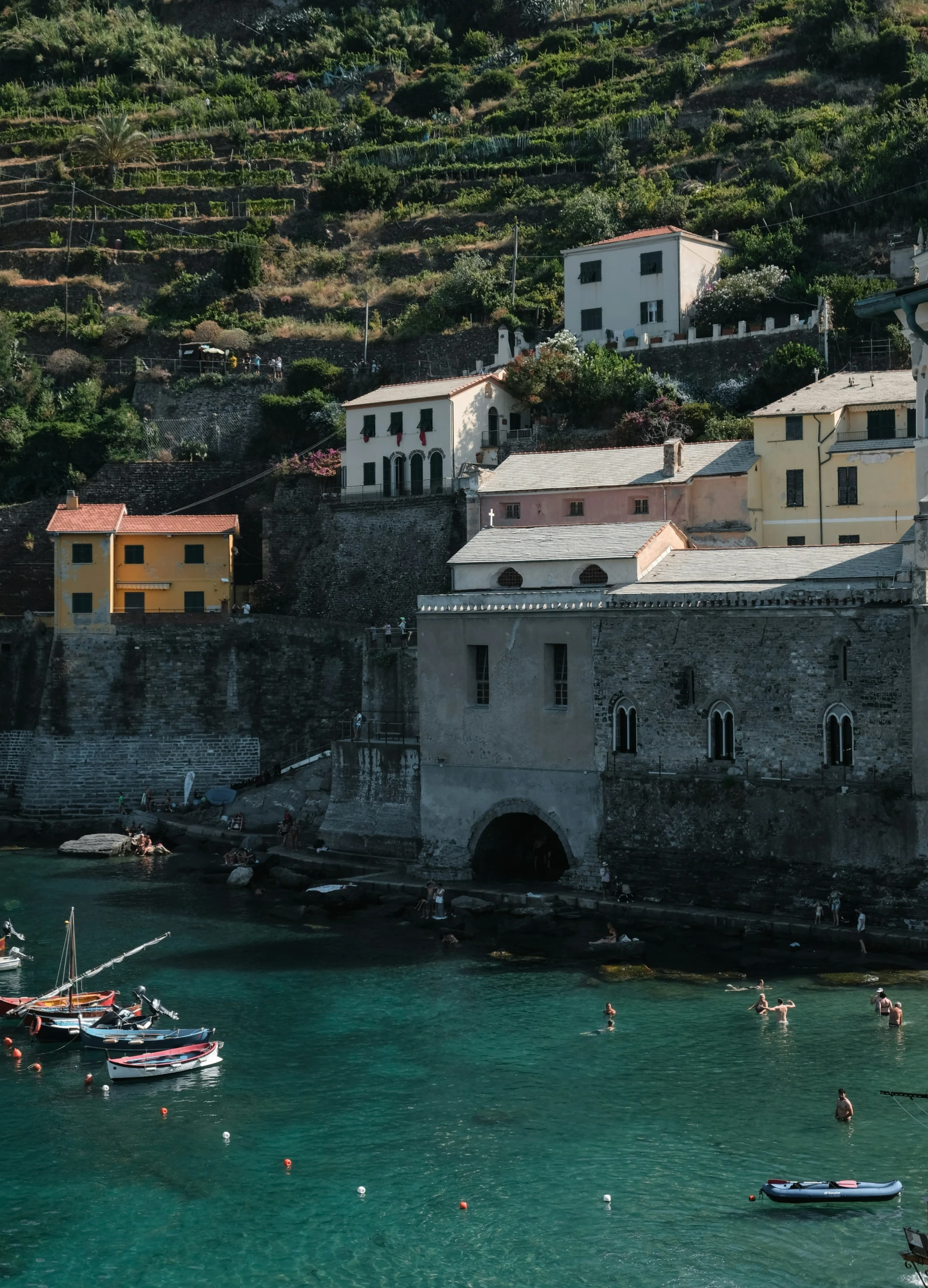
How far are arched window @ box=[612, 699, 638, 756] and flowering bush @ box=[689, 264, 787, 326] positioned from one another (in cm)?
2557

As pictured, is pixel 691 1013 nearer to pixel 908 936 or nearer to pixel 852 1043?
pixel 852 1043

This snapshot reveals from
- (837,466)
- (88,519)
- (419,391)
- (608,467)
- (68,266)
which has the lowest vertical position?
Result: (88,519)

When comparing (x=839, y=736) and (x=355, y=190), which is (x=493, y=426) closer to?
(x=839, y=736)

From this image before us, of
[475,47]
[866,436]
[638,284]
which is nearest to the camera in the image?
[866,436]

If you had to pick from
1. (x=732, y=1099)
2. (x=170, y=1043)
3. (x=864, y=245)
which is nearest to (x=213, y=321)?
(x=864, y=245)

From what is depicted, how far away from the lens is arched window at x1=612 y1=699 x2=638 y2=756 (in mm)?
37688

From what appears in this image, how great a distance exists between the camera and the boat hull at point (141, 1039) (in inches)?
1133

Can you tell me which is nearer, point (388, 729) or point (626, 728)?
point (626, 728)

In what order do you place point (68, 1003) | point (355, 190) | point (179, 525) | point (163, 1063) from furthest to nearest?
point (355, 190), point (179, 525), point (68, 1003), point (163, 1063)

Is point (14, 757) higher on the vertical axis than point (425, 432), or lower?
lower

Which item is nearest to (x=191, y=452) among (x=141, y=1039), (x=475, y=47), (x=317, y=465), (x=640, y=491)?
(x=317, y=465)

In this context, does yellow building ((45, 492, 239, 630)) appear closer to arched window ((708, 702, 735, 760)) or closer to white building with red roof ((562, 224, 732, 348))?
white building with red roof ((562, 224, 732, 348))

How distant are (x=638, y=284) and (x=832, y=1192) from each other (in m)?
44.2

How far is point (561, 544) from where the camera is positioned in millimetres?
40750
